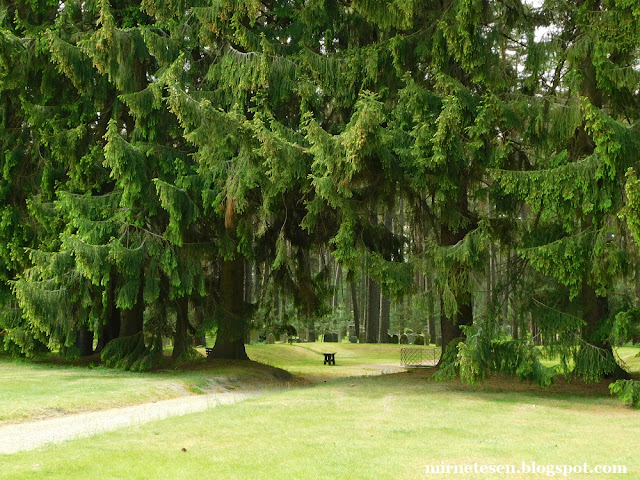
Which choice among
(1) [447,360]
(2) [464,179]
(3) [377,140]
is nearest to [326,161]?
(3) [377,140]

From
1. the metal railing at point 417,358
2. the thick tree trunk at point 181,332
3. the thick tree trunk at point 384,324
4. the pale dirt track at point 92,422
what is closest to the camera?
the pale dirt track at point 92,422

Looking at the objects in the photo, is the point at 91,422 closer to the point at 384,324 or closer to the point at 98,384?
the point at 98,384

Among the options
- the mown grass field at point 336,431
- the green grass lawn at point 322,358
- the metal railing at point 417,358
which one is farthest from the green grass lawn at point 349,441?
the metal railing at point 417,358

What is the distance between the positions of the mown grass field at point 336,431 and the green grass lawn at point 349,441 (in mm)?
15

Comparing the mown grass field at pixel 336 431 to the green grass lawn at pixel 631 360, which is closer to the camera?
the mown grass field at pixel 336 431

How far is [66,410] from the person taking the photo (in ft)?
35.2

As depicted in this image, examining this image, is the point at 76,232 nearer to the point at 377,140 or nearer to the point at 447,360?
the point at 377,140

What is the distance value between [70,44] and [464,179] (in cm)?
976

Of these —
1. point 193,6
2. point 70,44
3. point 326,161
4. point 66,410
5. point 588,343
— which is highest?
point 193,6

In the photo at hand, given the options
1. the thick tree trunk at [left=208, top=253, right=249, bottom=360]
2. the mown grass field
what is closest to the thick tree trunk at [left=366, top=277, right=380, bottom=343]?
the thick tree trunk at [left=208, top=253, right=249, bottom=360]

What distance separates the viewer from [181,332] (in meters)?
17.2

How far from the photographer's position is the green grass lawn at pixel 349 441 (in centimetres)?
653

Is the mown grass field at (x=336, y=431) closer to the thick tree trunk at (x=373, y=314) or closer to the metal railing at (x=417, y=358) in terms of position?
the metal railing at (x=417, y=358)

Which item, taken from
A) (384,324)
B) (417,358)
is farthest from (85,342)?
(384,324)
